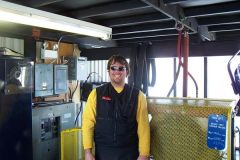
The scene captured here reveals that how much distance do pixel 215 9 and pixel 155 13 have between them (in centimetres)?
57

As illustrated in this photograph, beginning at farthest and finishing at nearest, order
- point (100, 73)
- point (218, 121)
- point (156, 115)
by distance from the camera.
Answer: point (100, 73), point (156, 115), point (218, 121)

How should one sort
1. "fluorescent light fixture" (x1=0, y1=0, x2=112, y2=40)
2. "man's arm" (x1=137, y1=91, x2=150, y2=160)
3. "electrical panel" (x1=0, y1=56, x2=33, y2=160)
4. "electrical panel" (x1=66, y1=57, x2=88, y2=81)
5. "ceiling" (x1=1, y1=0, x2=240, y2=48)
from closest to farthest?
"fluorescent light fixture" (x1=0, y1=0, x2=112, y2=40), "man's arm" (x1=137, y1=91, x2=150, y2=160), "ceiling" (x1=1, y1=0, x2=240, y2=48), "electrical panel" (x1=0, y1=56, x2=33, y2=160), "electrical panel" (x1=66, y1=57, x2=88, y2=81)

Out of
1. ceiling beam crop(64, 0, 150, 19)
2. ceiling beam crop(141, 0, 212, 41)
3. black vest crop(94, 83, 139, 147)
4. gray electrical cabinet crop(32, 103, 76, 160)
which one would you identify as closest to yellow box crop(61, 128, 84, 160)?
gray electrical cabinet crop(32, 103, 76, 160)

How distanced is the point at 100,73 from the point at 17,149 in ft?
8.95

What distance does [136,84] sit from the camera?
3258 mm

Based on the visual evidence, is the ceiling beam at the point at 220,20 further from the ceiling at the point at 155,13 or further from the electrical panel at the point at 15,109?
the electrical panel at the point at 15,109

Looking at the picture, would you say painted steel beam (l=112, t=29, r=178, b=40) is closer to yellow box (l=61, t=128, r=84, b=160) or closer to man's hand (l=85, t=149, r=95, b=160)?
yellow box (l=61, t=128, r=84, b=160)

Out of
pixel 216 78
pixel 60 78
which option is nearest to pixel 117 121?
pixel 60 78

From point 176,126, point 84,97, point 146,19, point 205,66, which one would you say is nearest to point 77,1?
point 146,19

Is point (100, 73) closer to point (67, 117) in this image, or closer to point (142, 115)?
point (67, 117)

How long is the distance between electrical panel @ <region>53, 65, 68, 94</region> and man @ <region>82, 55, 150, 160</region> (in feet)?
5.02

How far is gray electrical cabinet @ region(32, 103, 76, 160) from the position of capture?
3.12m

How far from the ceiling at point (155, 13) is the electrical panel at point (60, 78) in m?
0.69

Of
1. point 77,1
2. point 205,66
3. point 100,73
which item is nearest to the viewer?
point 77,1
